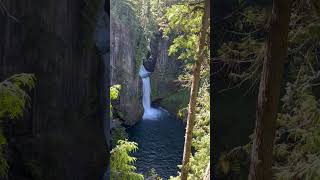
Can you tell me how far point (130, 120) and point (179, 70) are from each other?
8508mm

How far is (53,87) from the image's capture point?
20.8 feet

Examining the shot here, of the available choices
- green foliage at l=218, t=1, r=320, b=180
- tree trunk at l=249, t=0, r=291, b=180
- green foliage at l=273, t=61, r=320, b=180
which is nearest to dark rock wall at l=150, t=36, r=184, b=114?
green foliage at l=218, t=1, r=320, b=180

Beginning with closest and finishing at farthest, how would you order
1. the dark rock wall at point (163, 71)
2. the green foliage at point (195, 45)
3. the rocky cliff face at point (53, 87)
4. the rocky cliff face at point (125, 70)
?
the rocky cliff face at point (53, 87) → the green foliage at point (195, 45) → the rocky cliff face at point (125, 70) → the dark rock wall at point (163, 71)

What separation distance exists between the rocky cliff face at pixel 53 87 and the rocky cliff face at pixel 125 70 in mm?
17688

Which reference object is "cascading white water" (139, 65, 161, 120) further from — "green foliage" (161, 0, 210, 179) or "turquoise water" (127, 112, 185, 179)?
"green foliage" (161, 0, 210, 179)

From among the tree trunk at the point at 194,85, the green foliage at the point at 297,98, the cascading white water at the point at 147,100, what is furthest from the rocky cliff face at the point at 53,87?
the cascading white water at the point at 147,100

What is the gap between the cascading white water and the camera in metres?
29.6

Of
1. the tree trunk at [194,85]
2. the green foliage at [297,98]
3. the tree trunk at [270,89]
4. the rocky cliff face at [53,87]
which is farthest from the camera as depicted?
the tree trunk at [194,85]

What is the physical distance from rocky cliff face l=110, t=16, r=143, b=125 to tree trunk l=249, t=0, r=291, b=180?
2171 cm

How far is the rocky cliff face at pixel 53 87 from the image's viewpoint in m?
5.95

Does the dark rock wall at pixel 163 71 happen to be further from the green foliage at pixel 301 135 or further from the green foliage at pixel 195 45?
the green foliage at pixel 301 135

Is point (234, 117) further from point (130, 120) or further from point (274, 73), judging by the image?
point (130, 120)

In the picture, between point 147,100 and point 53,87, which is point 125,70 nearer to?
point 147,100

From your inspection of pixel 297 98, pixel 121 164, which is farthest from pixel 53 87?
pixel 121 164
